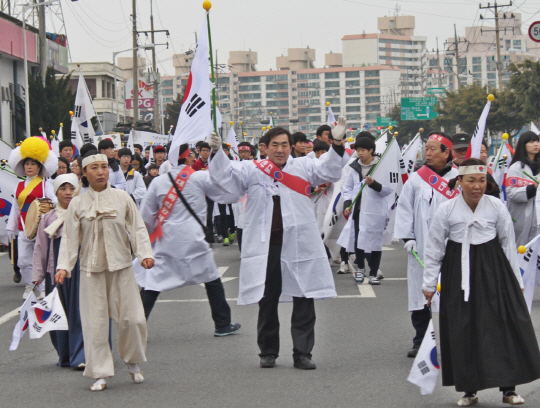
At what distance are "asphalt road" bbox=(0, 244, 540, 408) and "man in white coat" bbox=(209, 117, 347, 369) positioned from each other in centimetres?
34

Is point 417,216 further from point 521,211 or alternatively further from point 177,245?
point 521,211

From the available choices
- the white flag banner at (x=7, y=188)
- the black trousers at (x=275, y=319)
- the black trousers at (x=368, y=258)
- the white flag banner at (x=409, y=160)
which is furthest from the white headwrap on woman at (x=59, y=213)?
the white flag banner at (x=409, y=160)

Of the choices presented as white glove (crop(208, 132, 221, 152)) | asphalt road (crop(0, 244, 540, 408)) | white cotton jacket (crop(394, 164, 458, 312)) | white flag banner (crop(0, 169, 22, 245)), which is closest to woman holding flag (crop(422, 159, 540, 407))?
asphalt road (crop(0, 244, 540, 408))

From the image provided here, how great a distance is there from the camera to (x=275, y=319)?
684cm

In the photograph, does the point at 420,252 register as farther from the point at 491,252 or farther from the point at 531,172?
the point at 531,172

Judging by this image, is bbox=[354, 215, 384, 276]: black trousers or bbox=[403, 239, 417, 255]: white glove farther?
bbox=[354, 215, 384, 276]: black trousers

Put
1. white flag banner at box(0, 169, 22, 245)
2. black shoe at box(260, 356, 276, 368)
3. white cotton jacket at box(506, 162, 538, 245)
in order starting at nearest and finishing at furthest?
black shoe at box(260, 356, 276, 368) → white cotton jacket at box(506, 162, 538, 245) → white flag banner at box(0, 169, 22, 245)

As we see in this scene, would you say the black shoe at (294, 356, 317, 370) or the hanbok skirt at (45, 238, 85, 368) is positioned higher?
the hanbok skirt at (45, 238, 85, 368)

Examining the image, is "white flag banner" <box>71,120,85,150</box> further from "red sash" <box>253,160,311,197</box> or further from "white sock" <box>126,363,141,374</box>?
"white sock" <box>126,363,141,374</box>

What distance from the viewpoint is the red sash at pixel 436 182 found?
7.05 m

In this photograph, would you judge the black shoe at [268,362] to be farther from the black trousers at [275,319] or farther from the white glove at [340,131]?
the white glove at [340,131]

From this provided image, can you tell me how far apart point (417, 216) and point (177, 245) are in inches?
84.3

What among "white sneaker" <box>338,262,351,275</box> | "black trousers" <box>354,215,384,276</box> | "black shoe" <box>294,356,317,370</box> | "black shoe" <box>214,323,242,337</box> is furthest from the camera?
"white sneaker" <box>338,262,351,275</box>

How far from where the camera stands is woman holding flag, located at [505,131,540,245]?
31.5ft
